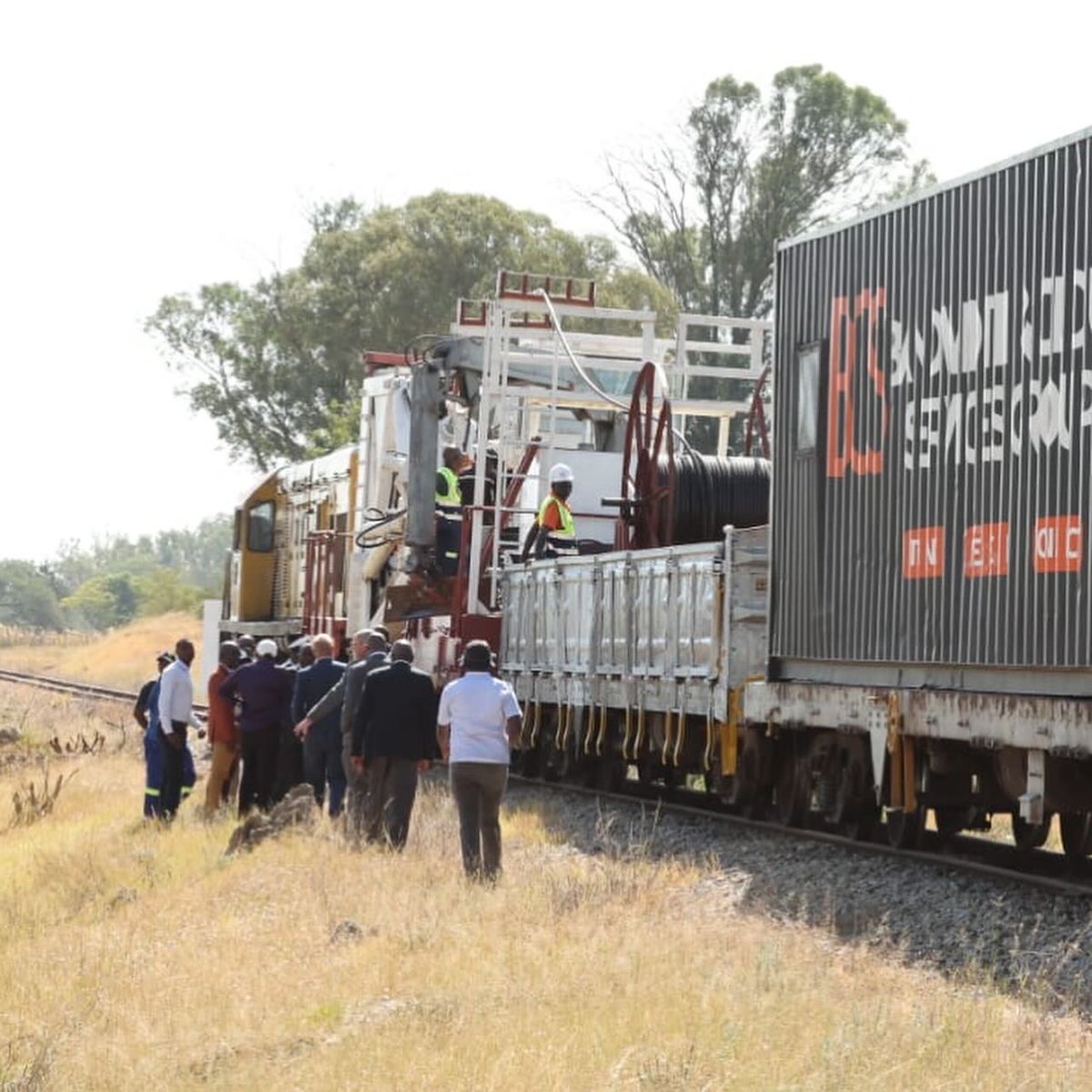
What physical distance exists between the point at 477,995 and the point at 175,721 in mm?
9965

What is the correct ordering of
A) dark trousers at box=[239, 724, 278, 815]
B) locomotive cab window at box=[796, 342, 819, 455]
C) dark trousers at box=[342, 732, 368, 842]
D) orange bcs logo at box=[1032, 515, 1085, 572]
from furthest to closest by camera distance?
dark trousers at box=[239, 724, 278, 815]
locomotive cab window at box=[796, 342, 819, 455]
dark trousers at box=[342, 732, 368, 842]
orange bcs logo at box=[1032, 515, 1085, 572]

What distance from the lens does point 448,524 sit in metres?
22.9

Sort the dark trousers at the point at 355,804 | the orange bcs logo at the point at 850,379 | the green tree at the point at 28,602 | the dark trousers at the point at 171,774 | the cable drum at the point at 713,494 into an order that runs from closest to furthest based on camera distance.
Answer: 1. the orange bcs logo at the point at 850,379
2. the dark trousers at the point at 355,804
3. the dark trousers at the point at 171,774
4. the cable drum at the point at 713,494
5. the green tree at the point at 28,602

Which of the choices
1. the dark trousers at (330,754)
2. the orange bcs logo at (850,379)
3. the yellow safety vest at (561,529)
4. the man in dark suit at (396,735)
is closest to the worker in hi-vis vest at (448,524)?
the yellow safety vest at (561,529)

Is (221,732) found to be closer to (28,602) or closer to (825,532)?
(825,532)

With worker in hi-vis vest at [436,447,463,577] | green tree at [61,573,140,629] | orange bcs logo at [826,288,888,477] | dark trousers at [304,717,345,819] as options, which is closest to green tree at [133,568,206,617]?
green tree at [61,573,140,629]

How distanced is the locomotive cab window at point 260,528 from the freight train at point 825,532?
8.96 metres

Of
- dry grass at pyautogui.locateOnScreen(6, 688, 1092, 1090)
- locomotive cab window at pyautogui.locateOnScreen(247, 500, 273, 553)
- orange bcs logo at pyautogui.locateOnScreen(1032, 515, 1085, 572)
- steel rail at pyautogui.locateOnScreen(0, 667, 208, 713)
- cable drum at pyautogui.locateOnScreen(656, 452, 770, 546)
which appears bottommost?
dry grass at pyautogui.locateOnScreen(6, 688, 1092, 1090)

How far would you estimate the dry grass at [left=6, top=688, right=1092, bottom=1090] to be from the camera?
8.27 meters

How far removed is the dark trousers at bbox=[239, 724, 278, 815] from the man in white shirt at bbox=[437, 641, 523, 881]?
4.61m

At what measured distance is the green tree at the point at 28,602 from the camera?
471 ft

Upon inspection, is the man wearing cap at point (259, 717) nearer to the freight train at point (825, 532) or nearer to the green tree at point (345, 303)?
the freight train at point (825, 532)

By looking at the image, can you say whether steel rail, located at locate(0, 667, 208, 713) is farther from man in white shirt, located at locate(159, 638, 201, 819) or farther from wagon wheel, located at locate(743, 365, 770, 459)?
man in white shirt, located at locate(159, 638, 201, 819)

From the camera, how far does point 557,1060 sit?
26.9 ft
